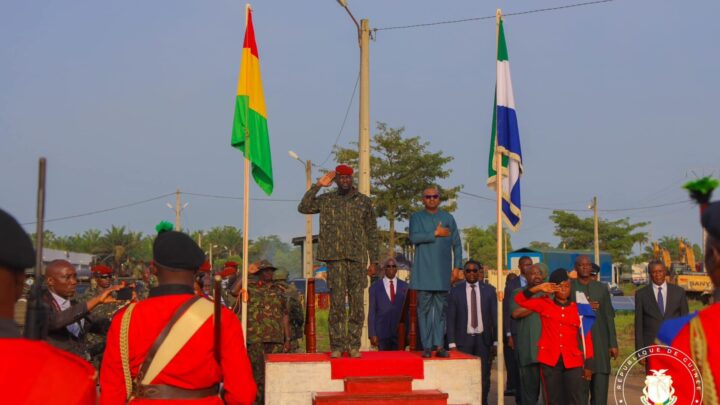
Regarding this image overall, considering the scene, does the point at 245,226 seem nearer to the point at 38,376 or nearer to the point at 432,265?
the point at 432,265

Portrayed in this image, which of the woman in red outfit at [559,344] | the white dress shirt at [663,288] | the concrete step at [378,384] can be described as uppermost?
the white dress shirt at [663,288]

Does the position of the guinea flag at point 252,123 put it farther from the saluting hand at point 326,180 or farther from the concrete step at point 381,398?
the concrete step at point 381,398

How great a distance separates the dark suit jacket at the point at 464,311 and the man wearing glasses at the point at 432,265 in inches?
64.7

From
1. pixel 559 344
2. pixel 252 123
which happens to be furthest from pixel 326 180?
pixel 559 344

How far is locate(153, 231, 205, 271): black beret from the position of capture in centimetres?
501

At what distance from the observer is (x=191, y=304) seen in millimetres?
4918

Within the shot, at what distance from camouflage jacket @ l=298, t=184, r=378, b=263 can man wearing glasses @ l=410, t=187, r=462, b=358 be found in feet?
1.78

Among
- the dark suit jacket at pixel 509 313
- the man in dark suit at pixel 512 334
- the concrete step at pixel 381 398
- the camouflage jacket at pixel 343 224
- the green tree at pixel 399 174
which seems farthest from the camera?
the green tree at pixel 399 174

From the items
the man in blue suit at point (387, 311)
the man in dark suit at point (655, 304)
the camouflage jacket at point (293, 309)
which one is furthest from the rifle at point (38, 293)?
the man in blue suit at point (387, 311)

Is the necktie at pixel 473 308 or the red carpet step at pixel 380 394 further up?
the necktie at pixel 473 308

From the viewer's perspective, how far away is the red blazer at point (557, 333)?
1067cm

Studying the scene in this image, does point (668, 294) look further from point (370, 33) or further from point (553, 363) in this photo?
point (370, 33)

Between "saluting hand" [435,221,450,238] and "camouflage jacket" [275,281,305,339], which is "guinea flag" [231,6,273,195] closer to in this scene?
"camouflage jacket" [275,281,305,339]

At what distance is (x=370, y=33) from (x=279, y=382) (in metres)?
9.04
